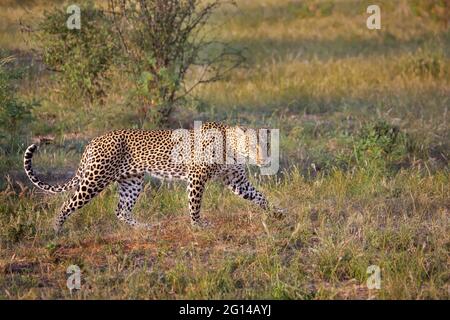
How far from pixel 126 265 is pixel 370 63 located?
32.8 ft

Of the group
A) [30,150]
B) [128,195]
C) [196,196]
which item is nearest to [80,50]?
[128,195]

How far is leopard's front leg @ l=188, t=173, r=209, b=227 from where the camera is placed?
7180mm

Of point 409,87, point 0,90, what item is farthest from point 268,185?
point 409,87

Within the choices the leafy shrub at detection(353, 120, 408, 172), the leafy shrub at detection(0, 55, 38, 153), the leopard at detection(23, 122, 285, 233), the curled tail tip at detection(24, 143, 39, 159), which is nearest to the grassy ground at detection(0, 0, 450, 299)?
the leafy shrub at detection(353, 120, 408, 172)

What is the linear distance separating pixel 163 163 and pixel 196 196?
47 cm

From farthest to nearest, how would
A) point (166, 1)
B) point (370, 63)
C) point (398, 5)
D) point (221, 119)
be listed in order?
point (398, 5), point (370, 63), point (221, 119), point (166, 1)

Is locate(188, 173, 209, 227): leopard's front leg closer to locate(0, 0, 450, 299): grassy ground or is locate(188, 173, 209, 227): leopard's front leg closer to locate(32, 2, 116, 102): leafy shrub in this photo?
locate(0, 0, 450, 299): grassy ground

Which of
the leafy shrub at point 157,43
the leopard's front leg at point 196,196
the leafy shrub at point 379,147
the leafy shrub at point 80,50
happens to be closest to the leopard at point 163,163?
the leopard's front leg at point 196,196

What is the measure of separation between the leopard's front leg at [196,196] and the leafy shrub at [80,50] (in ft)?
15.3

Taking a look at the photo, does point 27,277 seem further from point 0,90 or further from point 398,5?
point 398,5

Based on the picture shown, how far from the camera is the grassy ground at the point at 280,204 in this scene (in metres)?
6.10

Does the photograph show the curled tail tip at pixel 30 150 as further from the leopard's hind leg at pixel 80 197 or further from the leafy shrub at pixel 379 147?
the leafy shrub at pixel 379 147

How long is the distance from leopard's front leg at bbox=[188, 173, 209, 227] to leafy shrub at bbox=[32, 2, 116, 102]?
4668 mm

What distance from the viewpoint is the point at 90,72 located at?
11.6 m
